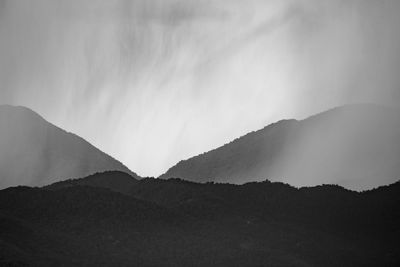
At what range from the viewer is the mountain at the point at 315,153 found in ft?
395

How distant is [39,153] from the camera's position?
147 metres

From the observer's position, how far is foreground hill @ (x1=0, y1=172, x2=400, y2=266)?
6500 cm

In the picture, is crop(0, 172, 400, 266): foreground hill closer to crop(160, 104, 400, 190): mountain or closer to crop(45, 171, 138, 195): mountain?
crop(45, 171, 138, 195): mountain

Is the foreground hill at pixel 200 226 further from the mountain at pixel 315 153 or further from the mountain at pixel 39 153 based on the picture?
the mountain at pixel 39 153

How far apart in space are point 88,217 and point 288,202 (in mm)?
23253

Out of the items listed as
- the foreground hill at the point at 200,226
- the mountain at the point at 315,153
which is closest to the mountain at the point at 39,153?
the mountain at the point at 315,153

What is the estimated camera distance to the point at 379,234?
77625 mm

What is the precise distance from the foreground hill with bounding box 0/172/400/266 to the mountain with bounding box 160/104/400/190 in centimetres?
3253

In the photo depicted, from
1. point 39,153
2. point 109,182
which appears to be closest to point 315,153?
point 109,182

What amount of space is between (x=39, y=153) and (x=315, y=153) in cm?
5704

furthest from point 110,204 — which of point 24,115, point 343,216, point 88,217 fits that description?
point 24,115

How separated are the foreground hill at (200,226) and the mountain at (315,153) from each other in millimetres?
32526

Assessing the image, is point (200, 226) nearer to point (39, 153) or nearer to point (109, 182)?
point (109, 182)

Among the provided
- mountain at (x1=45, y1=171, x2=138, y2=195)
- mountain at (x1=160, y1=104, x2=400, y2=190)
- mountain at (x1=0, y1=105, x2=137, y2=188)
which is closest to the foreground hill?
mountain at (x1=45, y1=171, x2=138, y2=195)
